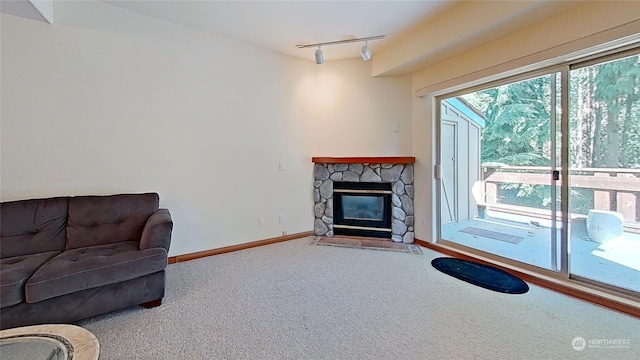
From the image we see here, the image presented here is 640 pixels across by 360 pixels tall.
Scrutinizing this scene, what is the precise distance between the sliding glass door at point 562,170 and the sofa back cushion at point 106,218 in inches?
143

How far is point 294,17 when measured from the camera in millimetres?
2980

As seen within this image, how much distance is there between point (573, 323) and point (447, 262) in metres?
Answer: 1.25

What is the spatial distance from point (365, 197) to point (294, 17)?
8.34ft

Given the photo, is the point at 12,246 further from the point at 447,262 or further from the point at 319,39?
the point at 447,262

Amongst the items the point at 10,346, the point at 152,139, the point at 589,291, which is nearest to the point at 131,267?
the point at 10,346

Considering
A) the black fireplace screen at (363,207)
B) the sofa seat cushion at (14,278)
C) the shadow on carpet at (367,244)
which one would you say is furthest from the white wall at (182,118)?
the sofa seat cushion at (14,278)

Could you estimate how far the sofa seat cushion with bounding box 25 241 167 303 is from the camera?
5.78 ft

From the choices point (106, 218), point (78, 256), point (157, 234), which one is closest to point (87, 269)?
point (78, 256)

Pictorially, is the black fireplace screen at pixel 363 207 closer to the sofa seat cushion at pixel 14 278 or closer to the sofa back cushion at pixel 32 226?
the sofa back cushion at pixel 32 226

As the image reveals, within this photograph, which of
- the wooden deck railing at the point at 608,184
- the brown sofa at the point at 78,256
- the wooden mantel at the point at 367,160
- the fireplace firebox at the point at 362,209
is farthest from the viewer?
the fireplace firebox at the point at 362,209

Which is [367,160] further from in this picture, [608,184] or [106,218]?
[106,218]

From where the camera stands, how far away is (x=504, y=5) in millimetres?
2326

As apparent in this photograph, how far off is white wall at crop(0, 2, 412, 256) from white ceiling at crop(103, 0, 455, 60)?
7.9 inches

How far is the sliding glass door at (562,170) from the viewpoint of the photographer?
2201 mm
